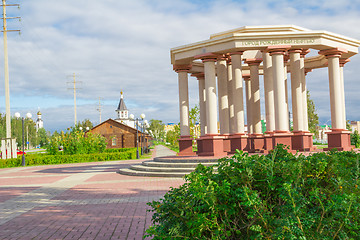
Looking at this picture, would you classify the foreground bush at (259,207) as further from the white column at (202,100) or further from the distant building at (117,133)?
the distant building at (117,133)

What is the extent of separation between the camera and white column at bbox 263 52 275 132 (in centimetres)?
1614

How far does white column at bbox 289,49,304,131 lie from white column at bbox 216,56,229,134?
3512 millimetres

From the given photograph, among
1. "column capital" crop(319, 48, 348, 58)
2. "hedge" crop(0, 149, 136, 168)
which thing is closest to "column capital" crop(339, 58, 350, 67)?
"column capital" crop(319, 48, 348, 58)

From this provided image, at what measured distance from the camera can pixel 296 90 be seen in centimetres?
1723

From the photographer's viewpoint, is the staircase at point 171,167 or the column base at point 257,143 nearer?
the staircase at point 171,167

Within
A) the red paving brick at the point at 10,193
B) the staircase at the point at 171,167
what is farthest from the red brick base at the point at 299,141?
the red paving brick at the point at 10,193

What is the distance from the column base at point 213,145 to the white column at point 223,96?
3.88ft

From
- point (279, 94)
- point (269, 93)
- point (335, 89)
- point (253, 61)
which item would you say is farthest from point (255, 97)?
point (335, 89)

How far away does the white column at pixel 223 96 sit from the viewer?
17359 mm

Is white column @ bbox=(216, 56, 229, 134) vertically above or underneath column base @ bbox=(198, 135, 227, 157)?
above

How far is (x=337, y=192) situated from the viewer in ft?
12.5

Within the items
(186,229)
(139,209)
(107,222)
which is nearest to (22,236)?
(107,222)

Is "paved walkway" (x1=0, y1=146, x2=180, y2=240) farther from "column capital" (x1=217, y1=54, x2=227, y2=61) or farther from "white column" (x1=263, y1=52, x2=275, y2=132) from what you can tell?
"column capital" (x1=217, y1=54, x2=227, y2=61)

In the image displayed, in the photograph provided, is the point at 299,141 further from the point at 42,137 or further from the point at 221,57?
the point at 42,137
